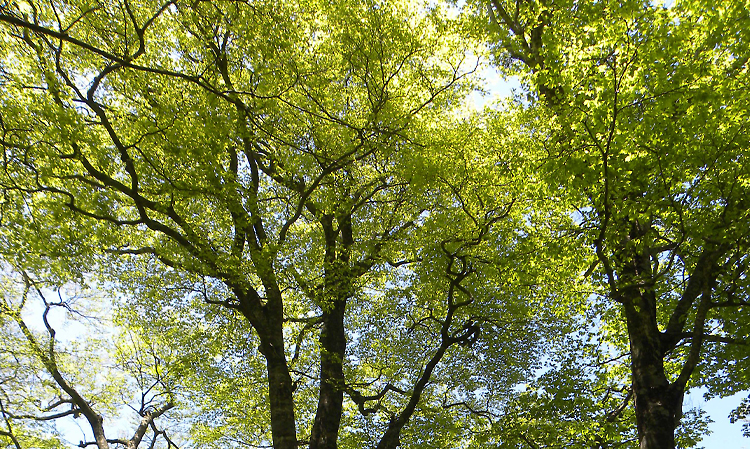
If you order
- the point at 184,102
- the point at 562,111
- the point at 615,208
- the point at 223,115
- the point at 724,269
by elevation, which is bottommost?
the point at 724,269

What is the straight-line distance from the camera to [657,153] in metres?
8.47

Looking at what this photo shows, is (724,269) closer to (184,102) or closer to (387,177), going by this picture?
(387,177)

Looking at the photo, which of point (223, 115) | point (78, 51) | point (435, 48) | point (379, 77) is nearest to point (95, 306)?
point (78, 51)

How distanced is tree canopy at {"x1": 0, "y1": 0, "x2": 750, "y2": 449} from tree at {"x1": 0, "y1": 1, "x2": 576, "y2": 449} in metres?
0.09

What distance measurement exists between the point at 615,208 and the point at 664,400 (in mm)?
3317

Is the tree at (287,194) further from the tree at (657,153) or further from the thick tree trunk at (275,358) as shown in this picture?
the tree at (657,153)

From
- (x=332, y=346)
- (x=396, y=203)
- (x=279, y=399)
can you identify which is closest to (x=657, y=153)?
(x=396, y=203)

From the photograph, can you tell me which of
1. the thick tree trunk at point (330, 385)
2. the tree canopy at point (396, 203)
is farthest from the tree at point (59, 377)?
the thick tree trunk at point (330, 385)

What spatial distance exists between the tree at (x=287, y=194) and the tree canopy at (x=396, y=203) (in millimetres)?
88

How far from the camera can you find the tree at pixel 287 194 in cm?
1060

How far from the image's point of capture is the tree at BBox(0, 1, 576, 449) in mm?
10602

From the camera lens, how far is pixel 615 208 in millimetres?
8789

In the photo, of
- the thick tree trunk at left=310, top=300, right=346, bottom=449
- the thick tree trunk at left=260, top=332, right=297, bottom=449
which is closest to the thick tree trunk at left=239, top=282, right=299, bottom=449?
the thick tree trunk at left=260, top=332, right=297, bottom=449

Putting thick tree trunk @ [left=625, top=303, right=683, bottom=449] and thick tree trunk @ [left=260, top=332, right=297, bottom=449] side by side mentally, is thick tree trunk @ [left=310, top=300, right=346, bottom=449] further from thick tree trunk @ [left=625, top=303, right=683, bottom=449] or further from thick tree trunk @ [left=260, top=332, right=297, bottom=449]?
thick tree trunk @ [left=625, top=303, right=683, bottom=449]
